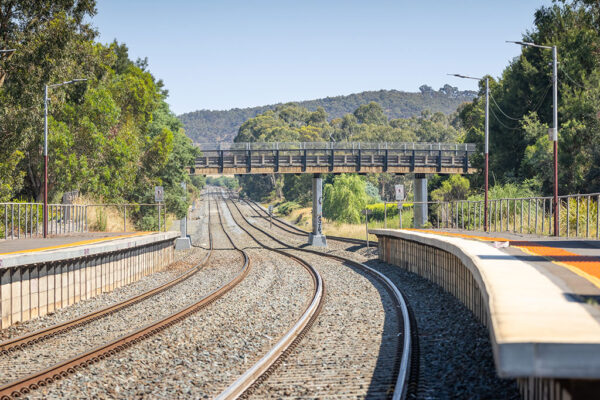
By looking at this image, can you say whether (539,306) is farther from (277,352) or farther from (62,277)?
(62,277)

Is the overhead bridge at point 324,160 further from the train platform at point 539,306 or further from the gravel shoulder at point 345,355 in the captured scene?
the train platform at point 539,306

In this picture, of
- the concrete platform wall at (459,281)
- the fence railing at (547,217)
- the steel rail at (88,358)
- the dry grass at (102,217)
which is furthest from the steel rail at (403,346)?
the dry grass at (102,217)

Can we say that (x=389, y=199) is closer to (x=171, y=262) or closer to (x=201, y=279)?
(x=171, y=262)

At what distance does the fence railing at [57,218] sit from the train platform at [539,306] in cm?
1730

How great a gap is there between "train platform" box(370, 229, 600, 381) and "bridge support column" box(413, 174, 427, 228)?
37109mm

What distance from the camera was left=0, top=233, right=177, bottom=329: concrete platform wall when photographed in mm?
14203

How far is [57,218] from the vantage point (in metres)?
28.4

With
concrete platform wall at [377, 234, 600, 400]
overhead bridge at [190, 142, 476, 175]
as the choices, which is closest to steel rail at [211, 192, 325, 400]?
concrete platform wall at [377, 234, 600, 400]

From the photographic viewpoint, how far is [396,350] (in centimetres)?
1127

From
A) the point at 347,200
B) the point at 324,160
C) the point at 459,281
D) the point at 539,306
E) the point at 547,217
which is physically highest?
the point at 324,160

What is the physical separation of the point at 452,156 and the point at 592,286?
50.3 m

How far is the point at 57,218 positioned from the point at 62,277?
12.2 meters

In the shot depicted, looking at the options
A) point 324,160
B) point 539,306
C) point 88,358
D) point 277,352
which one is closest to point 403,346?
point 277,352

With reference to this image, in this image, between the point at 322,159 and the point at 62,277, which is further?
the point at 322,159
